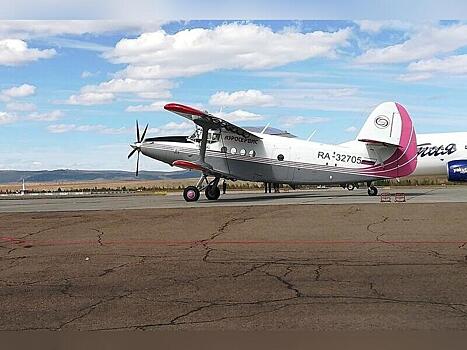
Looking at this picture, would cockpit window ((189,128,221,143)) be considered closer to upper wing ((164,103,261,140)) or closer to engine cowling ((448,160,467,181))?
upper wing ((164,103,261,140))

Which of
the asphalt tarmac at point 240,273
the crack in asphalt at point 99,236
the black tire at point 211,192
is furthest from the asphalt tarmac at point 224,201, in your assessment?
the crack in asphalt at point 99,236

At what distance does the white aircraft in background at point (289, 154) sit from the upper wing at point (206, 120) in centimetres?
4

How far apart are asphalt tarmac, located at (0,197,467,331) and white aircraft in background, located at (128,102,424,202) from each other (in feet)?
30.1

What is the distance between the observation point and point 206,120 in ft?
75.5

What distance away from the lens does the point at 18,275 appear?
25.1 ft

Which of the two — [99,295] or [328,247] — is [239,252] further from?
[99,295]

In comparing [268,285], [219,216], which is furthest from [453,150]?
[268,285]

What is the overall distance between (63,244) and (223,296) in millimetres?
5551

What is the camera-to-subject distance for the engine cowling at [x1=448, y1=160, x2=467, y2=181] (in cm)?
3028

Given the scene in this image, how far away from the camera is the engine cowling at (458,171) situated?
1192 inches

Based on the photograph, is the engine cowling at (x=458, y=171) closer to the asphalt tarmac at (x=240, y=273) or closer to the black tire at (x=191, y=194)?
the black tire at (x=191, y=194)

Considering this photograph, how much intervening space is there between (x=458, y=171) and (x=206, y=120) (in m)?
15.6

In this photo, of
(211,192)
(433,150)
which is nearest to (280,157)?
(211,192)

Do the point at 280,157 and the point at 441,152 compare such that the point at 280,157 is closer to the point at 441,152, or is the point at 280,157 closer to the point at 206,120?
the point at 206,120
